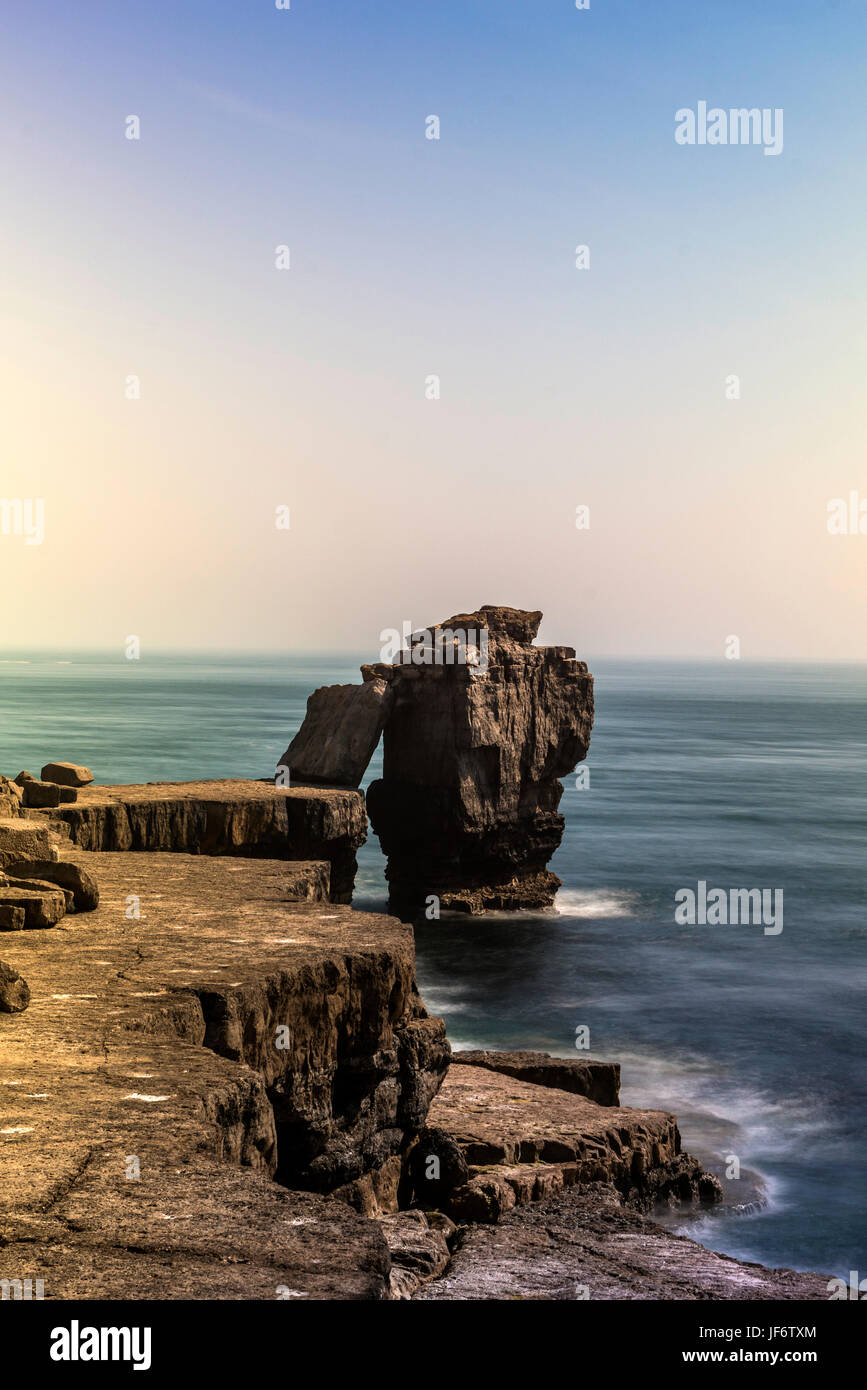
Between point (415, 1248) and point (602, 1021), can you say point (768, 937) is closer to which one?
point (602, 1021)

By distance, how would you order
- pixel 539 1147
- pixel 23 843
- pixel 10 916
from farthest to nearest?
pixel 539 1147 → pixel 23 843 → pixel 10 916

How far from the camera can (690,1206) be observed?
23.4 meters

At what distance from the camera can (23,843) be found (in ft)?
55.2

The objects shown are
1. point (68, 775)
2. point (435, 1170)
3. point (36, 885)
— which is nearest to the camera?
point (36, 885)

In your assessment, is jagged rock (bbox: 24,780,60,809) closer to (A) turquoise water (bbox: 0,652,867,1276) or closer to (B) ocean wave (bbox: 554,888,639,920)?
(A) turquoise water (bbox: 0,652,867,1276)

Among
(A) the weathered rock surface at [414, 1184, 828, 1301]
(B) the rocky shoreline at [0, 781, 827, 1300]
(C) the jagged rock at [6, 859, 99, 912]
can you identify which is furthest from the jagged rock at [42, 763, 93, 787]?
(A) the weathered rock surface at [414, 1184, 828, 1301]

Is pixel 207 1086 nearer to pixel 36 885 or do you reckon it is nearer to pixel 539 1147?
pixel 36 885

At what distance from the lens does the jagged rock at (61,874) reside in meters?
16.4

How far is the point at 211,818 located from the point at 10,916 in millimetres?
11522

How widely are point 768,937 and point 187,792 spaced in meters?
31.0

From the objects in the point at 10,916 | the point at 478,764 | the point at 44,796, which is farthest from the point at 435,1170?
the point at 478,764

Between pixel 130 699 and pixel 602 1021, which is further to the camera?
pixel 130 699
